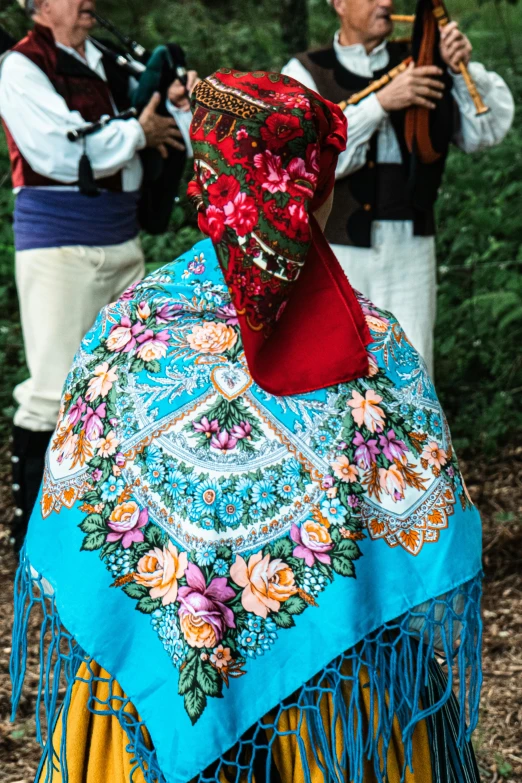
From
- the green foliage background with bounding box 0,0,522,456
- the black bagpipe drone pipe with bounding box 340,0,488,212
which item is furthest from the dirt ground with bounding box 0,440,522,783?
the black bagpipe drone pipe with bounding box 340,0,488,212

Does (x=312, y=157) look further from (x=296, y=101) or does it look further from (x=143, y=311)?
(x=143, y=311)

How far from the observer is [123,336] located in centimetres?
172

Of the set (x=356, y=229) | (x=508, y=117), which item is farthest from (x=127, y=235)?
(x=508, y=117)

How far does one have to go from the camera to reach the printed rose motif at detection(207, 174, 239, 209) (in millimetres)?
1506

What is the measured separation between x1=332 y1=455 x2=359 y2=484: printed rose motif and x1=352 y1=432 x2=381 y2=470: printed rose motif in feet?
0.05


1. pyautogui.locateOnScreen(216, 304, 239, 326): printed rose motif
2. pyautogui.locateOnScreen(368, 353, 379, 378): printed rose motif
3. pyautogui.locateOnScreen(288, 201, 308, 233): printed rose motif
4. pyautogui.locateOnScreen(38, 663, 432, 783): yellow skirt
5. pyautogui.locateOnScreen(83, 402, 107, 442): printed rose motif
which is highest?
pyautogui.locateOnScreen(288, 201, 308, 233): printed rose motif

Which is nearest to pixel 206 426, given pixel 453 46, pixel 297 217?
pixel 297 217

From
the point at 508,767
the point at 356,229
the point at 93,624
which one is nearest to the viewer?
the point at 93,624

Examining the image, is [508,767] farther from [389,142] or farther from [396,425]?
[389,142]

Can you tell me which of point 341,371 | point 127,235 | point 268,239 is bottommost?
point 127,235

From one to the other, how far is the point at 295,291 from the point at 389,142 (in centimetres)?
228

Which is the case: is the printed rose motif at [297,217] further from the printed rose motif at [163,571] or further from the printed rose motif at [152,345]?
the printed rose motif at [163,571]

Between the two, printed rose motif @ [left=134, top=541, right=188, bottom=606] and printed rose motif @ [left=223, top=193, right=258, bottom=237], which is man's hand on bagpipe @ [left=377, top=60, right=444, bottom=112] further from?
printed rose motif @ [left=134, top=541, right=188, bottom=606]

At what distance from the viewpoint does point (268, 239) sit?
4.93ft
